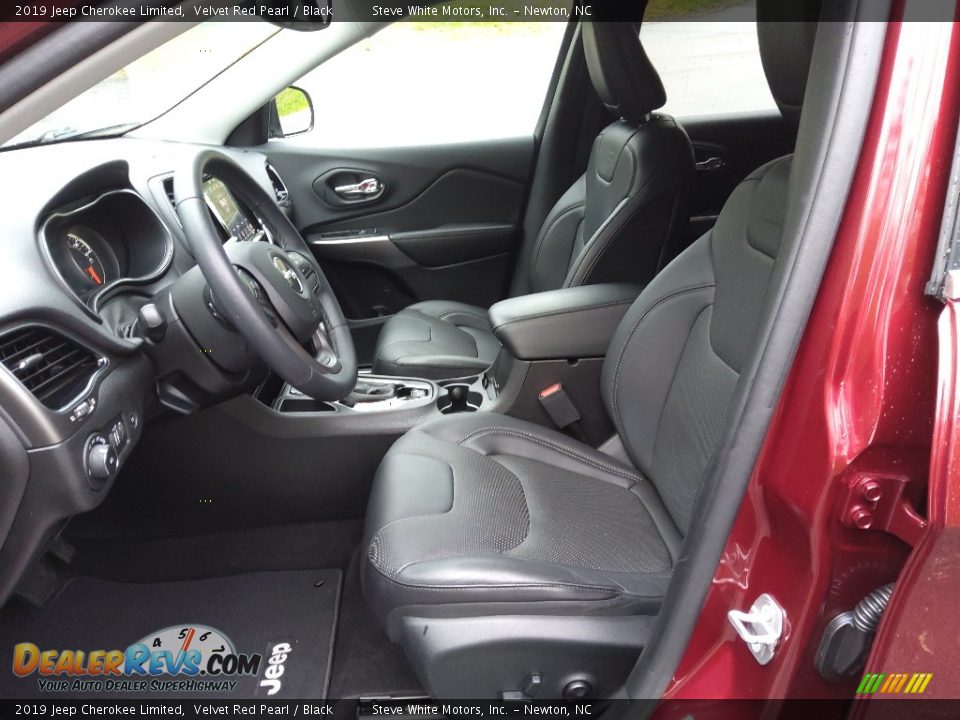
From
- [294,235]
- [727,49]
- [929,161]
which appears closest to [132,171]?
[294,235]

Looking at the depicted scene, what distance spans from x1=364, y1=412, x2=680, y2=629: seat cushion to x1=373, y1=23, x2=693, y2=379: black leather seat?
1.50 ft

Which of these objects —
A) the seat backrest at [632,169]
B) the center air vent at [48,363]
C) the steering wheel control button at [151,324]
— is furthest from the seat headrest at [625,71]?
the center air vent at [48,363]

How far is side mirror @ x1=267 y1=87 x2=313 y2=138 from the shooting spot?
249 cm

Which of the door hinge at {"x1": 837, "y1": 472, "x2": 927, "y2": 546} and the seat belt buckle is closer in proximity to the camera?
the door hinge at {"x1": 837, "y1": 472, "x2": 927, "y2": 546}

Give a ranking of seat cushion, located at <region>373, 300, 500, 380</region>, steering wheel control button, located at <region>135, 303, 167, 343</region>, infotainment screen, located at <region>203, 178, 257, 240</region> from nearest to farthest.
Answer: steering wheel control button, located at <region>135, 303, 167, 343</region> → infotainment screen, located at <region>203, 178, 257, 240</region> → seat cushion, located at <region>373, 300, 500, 380</region>

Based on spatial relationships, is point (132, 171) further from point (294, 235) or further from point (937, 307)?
point (937, 307)

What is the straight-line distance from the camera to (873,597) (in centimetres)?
83

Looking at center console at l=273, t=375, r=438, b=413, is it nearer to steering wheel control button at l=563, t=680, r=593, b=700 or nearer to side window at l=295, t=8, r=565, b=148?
steering wheel control button at l=563, t=680, r=593, b=700

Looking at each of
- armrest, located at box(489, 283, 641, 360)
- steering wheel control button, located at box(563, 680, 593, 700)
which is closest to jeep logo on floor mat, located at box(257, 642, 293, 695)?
steering wheel control button, located at box(563, 680, 593, 700)

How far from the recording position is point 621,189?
6.39ft

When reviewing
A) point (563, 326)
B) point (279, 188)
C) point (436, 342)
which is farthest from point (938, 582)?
point (279, 188)

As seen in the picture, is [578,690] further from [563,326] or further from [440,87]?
[440,87]

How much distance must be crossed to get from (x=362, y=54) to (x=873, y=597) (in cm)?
208

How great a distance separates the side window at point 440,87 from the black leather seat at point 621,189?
54 cm
